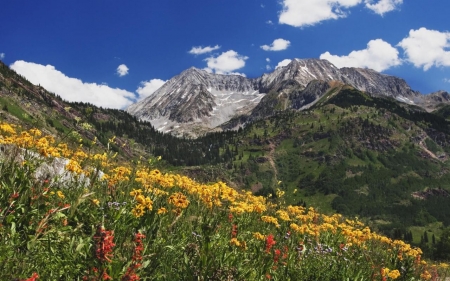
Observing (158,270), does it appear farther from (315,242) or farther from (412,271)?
(412,271)

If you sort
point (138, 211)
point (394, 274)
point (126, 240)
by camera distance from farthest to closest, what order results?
1. point (394, 274)
2. point (138, 211)
3. point (126, 240)

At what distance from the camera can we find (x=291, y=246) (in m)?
8.91

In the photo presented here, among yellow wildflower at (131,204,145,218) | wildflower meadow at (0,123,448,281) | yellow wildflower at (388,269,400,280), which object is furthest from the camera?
yellow wildflower at (388,269,400,280)

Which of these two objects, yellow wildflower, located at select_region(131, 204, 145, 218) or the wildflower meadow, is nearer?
the wildflower meadow

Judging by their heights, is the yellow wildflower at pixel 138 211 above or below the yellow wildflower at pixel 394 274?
above

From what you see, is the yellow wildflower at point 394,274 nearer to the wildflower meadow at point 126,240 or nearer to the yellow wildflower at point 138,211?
the wildflower meadow at point 126,240

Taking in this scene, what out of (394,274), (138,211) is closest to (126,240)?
(138,211)

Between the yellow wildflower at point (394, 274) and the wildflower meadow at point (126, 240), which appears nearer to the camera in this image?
the wildflower meadow at point (126, 240)

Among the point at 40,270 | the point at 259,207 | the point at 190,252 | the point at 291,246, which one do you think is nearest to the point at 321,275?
the point at 291,246

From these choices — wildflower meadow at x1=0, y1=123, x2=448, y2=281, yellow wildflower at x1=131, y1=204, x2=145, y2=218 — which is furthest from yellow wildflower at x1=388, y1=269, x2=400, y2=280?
yellow wildflower at x1=131, y1=204, x2=145, y2=218

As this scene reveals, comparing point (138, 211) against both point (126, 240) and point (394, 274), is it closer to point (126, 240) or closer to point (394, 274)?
point (126, 240)

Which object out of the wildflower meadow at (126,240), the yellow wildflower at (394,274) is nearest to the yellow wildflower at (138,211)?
the wildflower meadow at (126,240)

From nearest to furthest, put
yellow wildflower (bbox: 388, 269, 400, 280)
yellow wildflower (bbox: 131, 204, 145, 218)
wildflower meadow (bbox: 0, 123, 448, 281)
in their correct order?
1. wildflower meadow (bbox: 0, 123, 448, 281)
2. yellow wildflower (bbox: 131, 204, 145, 218)
3. yellow wildflower (bbox: 388, 269, 400, 280)

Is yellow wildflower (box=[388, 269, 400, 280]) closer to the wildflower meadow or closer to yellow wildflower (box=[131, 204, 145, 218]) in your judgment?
the wildflower meadow
